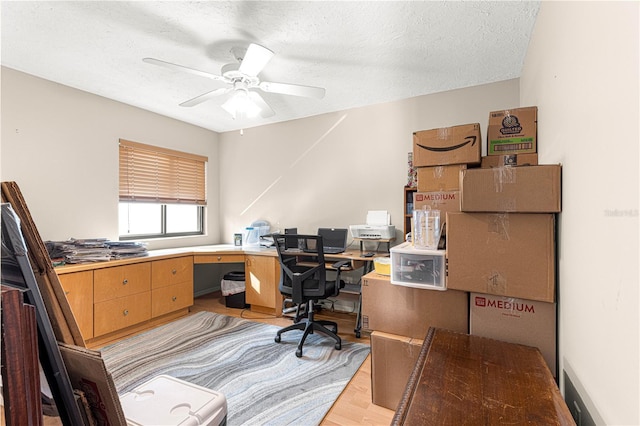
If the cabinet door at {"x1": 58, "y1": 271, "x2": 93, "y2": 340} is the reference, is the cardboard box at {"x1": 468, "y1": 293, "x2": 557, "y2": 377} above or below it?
above

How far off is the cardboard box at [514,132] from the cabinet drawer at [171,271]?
10.5 feet

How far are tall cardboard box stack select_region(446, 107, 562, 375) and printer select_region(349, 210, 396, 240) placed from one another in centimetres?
160

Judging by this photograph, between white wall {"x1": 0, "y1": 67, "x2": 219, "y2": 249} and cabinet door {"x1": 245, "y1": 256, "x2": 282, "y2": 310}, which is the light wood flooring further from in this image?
white wall {"x1": 0, "y1": 67, "x2": 219, "y2": 249}

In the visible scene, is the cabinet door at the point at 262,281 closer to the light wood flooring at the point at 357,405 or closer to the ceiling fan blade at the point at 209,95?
the light wood flooring at the point at 357,405

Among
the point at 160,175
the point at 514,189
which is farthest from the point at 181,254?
the point at 514,189

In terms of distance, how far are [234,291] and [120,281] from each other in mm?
1222

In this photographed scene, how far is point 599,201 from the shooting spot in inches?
32.8

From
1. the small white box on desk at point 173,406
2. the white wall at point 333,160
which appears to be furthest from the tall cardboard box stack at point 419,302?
the white wall at point 333,160

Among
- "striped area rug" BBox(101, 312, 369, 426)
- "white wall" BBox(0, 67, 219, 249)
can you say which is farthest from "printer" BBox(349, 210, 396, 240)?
"white wall" BBox(0, 67, 219, 249)

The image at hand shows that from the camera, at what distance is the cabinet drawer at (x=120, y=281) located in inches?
99.7

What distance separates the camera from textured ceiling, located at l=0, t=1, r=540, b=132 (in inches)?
67.6

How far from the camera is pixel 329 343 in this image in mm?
2594

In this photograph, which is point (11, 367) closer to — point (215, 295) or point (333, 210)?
point (333, 210)

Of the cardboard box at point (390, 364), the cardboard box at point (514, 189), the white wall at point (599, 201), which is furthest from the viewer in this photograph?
the cardboard box at point (390, 364)
